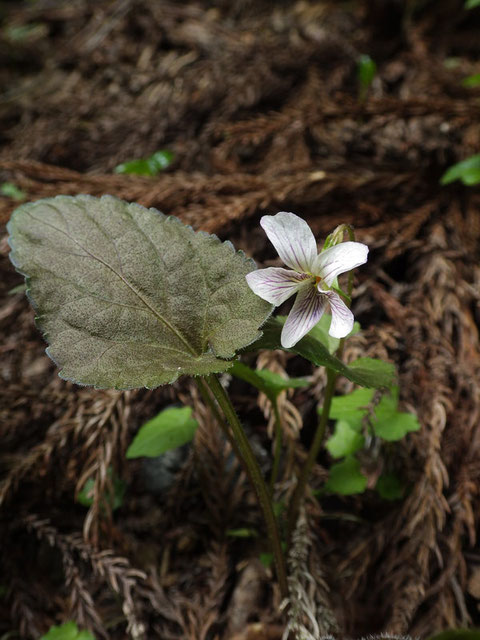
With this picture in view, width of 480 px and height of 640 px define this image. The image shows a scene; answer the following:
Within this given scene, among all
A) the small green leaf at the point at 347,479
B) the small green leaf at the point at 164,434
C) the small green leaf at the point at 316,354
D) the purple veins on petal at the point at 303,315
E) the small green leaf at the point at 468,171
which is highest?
the purple veins on petal at the point at 303,315

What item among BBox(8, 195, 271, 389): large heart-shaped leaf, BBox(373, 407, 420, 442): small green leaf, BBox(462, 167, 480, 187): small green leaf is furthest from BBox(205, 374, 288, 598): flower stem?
BBox(462, 167, 480, 187): small green leaf

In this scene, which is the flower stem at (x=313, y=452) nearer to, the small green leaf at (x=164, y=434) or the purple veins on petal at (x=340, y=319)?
the purple veins on petal at (x=340, y=319)

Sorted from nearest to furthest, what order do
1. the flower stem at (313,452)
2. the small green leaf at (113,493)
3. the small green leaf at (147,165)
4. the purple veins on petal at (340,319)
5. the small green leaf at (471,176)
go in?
the purple veins on petal at (340,319)
the flower stem at (313,452)
the small green leaf at (113,493)
the small green leaf at (471,176)
the small green leaf at (147,165)

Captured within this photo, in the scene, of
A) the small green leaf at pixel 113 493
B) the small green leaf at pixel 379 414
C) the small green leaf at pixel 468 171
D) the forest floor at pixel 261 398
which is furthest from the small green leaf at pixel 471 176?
the small green leaf at pixel 113 493

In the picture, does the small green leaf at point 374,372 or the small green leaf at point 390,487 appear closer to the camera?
the small green leaf at point 374,372

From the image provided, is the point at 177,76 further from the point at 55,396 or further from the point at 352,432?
the point at 352,432

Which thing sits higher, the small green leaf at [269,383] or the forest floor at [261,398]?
the small green leaf at [269,383]
